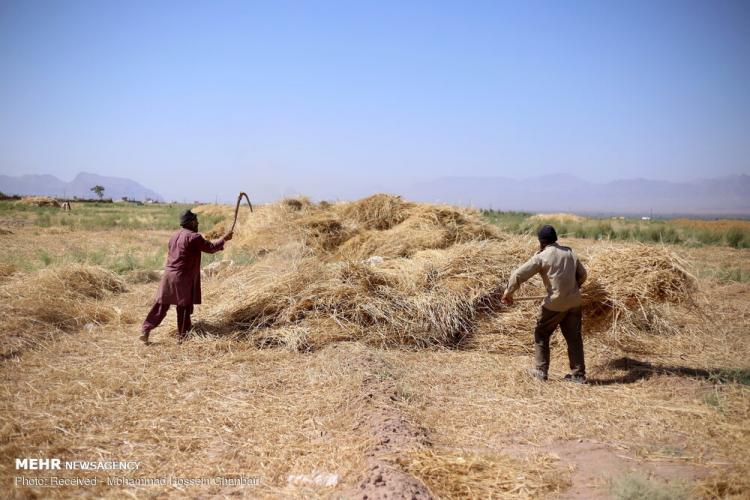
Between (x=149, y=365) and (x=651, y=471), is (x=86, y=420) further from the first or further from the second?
(x=651, y=471)

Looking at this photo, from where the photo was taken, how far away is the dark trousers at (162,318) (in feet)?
Result: 17.5

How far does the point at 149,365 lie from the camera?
470 centimetres

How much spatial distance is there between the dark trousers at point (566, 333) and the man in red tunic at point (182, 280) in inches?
132

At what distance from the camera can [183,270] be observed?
17.7 ft

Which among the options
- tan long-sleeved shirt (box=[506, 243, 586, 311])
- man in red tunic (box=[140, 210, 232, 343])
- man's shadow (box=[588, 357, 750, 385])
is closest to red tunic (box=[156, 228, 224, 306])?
man in red tunic (box=[140, 210, 232, 343])

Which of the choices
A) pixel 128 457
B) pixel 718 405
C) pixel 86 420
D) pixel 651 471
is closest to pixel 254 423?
pixel 128 457

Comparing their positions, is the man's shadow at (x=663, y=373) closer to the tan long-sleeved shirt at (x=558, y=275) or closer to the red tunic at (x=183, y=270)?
the tan long-sleeved shirt at (x=558, y=275)

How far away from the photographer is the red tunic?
531 cm

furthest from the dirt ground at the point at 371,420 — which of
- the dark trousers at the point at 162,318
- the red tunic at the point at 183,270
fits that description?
the red tunic at the point at 183,270

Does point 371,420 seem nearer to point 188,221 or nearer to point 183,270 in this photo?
point 183,270

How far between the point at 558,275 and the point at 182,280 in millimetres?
3908

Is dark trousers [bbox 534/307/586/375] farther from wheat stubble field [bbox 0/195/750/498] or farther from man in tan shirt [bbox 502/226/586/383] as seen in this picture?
wheat stubble field [bbox 0/195/750/498]

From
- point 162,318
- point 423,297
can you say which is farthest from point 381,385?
point 162,318

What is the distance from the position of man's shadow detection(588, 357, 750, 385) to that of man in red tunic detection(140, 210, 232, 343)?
4217 millimetres
